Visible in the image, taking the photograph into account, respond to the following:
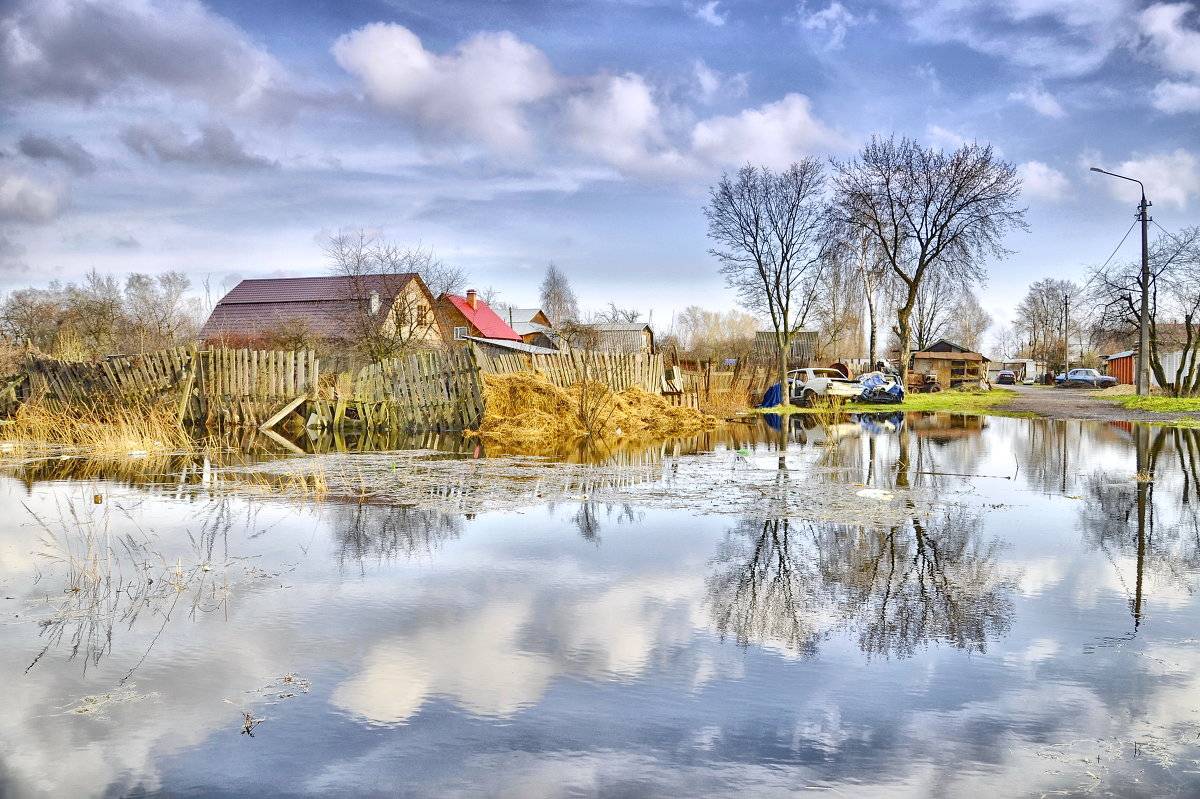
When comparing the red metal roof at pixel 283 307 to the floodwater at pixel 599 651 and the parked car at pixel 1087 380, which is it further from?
the parked car at pixel 1087 380

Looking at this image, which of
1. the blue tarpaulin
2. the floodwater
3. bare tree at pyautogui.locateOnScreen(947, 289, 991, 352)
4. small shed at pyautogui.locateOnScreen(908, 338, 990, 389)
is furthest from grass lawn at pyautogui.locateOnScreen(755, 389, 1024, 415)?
bare tree at pyautogui.locateOnScreen(947, 289, 991, 352)

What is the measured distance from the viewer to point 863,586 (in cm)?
600

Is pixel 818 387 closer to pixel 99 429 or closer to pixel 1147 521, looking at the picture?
pixel 99 429

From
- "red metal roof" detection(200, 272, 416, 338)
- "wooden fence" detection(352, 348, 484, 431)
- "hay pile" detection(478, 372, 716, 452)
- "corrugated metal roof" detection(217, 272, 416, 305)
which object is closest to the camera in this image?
"hay pile" detection(478, 372, 716, 452)

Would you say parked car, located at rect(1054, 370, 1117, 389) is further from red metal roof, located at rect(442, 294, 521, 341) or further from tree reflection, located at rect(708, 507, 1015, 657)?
tree reflection, located at rect(708, 507, 1015, 657)

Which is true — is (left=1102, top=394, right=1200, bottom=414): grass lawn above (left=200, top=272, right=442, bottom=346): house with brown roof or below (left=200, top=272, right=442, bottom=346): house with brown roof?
below

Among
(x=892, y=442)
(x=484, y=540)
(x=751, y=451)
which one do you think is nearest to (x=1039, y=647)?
(x=484, y=540)

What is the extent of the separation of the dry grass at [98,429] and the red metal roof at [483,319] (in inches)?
1942

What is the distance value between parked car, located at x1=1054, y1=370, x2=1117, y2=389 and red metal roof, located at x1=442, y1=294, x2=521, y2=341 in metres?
52.3

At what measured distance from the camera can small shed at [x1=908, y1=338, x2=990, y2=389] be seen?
86250 millimetres

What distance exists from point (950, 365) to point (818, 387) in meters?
54.7

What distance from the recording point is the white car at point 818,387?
39.5 m

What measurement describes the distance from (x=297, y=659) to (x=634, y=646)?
1766mm

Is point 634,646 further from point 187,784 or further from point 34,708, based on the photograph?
point 34,708
